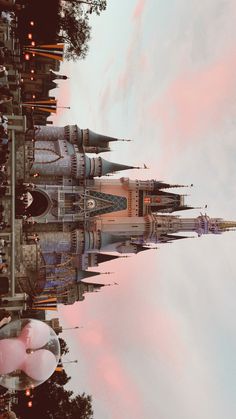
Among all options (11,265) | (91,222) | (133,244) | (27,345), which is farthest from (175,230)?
(27,345)

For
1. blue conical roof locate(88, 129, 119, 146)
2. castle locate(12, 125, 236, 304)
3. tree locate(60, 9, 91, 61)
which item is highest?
tree locate(60, 9, 91, 61)

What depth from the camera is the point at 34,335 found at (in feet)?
45.8

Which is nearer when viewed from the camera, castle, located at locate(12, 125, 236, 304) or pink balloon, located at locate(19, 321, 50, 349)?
pink balloon, located at locate(19, 321, 50, 349)

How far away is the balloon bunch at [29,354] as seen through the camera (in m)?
13.2

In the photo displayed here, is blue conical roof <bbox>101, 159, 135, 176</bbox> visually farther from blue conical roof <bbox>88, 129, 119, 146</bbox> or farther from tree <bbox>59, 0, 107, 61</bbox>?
tree <bbox>59, 0, 107, 61</bbox>

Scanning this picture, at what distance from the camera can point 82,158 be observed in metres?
58.1

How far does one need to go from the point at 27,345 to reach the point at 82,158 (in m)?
45.3

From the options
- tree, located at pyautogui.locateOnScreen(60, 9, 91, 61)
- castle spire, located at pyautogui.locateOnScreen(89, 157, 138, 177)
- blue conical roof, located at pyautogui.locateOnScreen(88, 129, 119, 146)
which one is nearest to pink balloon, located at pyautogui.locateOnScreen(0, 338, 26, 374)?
tree, located at pyautogui.locateOnScreen(60, 9, 91, 61)

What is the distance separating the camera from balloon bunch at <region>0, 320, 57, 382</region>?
43.3ft

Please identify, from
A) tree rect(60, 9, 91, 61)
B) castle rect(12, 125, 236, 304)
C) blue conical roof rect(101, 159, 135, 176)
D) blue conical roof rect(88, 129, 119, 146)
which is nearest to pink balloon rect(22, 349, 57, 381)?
castle rect(12, 125, 236, 304)

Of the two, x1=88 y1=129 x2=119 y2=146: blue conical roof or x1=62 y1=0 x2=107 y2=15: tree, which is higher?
x1=62 y1=0 x2=107 y2=15: tree

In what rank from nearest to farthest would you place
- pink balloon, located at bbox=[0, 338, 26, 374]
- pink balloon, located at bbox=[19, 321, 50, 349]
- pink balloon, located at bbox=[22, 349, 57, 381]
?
pink balloon, located at bbox=[0, 338, 26, 374], pink balloon, located at bbox=[22, 349, 57, 381], pink balloon, located at bbox=[19, 321, 50, 349]

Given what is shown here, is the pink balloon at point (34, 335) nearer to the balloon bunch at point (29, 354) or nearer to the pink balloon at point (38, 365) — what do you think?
the balloon bunch at point (29, 354)

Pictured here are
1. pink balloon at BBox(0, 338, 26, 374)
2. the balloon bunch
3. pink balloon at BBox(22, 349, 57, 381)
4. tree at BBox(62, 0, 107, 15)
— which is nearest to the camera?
pink balloon at BBox(0, 338, 26, 374)
